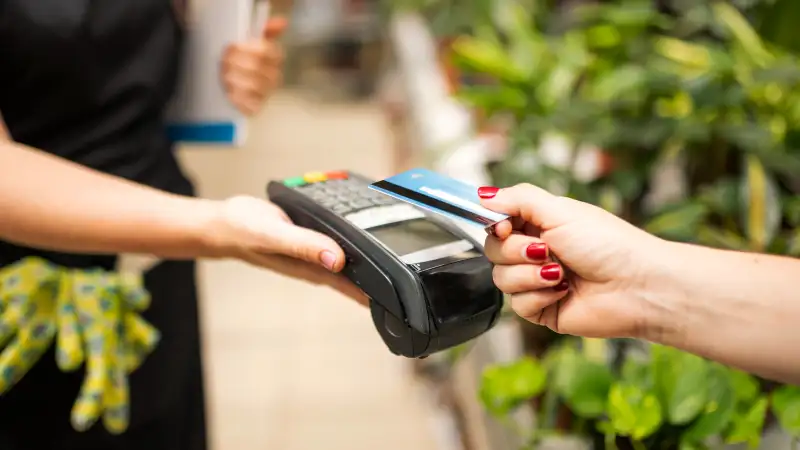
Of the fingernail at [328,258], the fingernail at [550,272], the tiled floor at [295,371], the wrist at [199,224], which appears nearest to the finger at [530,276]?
the fingernail at [550,272]

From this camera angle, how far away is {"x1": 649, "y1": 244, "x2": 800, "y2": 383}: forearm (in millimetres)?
500

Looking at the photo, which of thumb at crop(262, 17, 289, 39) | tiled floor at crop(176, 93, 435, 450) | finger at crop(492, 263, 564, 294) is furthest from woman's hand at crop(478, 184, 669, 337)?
tiled floor at crop(176, 93, 435, 450)

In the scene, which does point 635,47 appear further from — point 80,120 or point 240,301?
point 240,301

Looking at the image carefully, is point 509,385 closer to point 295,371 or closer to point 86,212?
point 86,212

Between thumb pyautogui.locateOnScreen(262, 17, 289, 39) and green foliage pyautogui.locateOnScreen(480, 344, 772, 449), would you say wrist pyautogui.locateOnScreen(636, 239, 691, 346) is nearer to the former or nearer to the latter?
green foliage pyautogui.locateOnScreen(480, 344, 772, 449)

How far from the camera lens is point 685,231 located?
92 cm

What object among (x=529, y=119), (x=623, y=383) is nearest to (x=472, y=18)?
(x=529, y=119)

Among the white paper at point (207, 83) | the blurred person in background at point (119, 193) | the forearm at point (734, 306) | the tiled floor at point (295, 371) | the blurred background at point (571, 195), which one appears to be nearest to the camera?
the forearm at point (734, 306)

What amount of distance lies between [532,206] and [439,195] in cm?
8

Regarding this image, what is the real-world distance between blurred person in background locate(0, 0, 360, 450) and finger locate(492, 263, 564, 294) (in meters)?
0.15

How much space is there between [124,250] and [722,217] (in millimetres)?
909

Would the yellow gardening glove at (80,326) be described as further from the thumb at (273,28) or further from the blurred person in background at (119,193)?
the thumb at (273,28)

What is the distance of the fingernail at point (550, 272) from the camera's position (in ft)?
1.73

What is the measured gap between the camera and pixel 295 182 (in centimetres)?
67
